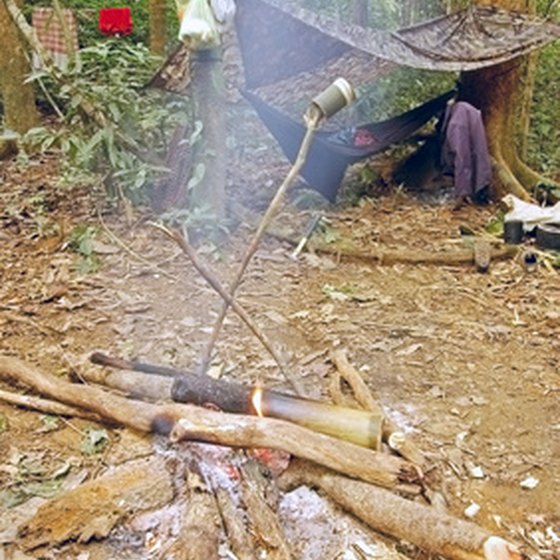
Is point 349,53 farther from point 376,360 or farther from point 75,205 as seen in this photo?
point 376,360

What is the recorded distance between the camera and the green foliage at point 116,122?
3.61 metres

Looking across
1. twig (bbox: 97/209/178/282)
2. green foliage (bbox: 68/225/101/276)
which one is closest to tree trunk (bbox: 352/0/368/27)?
twig (bbox: 97/209/178/282)

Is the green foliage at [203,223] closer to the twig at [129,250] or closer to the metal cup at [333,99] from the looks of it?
the twig at [129,250]

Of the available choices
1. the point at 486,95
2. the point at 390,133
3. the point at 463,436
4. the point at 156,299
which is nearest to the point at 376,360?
the point at 463,436

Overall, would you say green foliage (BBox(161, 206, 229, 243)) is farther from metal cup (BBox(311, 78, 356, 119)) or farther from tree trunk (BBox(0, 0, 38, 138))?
tree trunk (BBox(0, 0, 38, 138))

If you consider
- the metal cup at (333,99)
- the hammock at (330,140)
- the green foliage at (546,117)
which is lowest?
the green foliage at (546,117)

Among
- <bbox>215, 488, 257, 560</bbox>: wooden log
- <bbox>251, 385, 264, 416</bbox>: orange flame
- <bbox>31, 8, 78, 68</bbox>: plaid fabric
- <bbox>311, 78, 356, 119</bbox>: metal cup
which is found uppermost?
<bbox>311, 78, 356, 119</bbox>: metal cup

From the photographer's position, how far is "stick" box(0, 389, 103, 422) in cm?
206

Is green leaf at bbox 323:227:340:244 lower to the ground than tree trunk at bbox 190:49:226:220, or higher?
lower

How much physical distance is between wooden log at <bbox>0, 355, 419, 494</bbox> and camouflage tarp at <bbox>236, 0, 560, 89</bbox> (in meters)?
2.37

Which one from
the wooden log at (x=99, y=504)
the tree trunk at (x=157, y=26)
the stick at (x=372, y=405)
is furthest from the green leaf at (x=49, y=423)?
the tree trunk at (x=157, y=26)

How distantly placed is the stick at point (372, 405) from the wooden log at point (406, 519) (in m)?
0.19

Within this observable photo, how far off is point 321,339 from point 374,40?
2034 millimetres

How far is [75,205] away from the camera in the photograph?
412 centimetres
